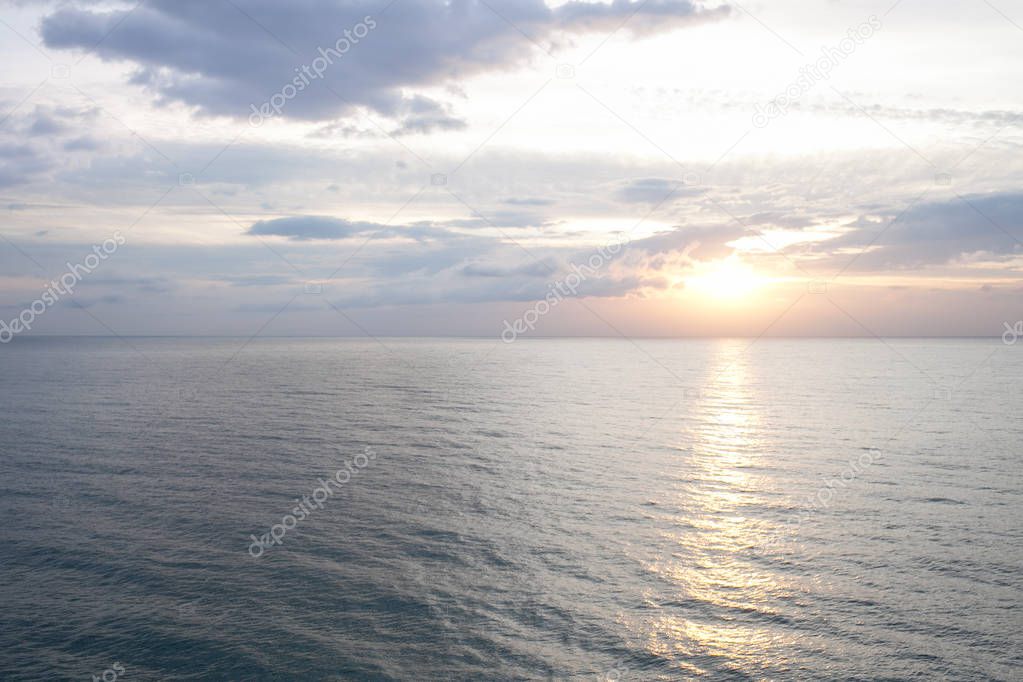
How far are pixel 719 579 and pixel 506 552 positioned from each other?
11.5 metres

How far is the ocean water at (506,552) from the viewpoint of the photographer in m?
25.9

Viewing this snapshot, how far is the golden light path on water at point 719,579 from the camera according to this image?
1046 inches

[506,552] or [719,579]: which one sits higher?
[506,552]

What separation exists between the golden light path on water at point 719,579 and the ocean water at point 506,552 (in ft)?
0.53

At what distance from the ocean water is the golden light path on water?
162 millimetres

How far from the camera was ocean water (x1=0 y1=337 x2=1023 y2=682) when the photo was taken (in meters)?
25.9

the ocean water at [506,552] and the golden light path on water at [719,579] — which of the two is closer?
the ocean water at [506,552]

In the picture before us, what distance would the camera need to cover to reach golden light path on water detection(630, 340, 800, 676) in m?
26.6

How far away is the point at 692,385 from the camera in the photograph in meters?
147

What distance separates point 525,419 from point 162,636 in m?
60.1

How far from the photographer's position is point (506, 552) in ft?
119

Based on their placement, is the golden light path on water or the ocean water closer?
the ocean water

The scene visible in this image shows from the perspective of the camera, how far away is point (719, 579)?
33.5m

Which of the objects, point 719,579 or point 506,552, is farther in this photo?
point 506,552
